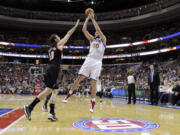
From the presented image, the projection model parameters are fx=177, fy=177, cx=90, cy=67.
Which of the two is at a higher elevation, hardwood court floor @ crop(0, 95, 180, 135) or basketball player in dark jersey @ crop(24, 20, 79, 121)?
basketball player in dark jersey @ crop(24, 20, 79, 121)

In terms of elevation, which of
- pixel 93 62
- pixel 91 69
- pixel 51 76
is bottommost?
pixel 51 76

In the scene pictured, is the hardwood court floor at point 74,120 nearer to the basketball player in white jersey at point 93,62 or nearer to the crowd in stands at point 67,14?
the basketball player in white jersey at point 93,62

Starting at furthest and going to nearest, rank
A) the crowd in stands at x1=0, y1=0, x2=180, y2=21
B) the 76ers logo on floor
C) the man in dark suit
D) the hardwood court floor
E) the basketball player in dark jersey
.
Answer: the crowd in stands at x1=0, y1=0, x2=180, y2=21, the man in dark suit, the basketball player in dark jersey, the 76ers logo on floor, the hardwood court floor

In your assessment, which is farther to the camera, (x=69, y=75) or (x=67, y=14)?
(x=67, y=14)

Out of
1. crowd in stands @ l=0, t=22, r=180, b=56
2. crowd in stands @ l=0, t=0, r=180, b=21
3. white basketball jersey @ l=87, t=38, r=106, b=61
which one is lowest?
white basketball jersey @ l=87, t=38, r=106, b=61

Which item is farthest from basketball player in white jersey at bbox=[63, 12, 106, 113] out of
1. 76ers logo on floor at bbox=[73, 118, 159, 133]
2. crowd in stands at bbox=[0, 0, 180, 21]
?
crowd in stands at bbox=[0, 0, 180, 21]

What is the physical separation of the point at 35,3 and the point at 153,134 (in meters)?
31.2

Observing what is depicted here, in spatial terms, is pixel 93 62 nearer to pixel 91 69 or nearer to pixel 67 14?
pixel 91 69

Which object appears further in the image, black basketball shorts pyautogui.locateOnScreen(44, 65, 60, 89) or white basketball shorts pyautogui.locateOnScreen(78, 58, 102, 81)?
white basketball shorts pyautogui.locateOnScreen(78, 58, 102, 81)

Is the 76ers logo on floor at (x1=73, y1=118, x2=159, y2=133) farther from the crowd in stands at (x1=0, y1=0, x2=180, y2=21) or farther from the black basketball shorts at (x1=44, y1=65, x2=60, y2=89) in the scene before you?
the crowd in stands at (x1=0, y1=0, x2=180, y2=21)

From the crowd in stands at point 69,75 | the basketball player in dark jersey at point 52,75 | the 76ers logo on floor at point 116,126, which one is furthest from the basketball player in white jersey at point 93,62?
the crowd in stands at point 69,75

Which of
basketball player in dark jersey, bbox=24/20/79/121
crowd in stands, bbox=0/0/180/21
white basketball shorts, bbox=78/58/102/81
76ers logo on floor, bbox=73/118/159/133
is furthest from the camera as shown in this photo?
crowd in stands, bbox=0/0/180/21

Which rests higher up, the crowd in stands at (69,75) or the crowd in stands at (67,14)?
the crowd in stands at (67,14)

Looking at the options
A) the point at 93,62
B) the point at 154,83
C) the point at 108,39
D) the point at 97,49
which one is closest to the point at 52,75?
the point at 93,62
